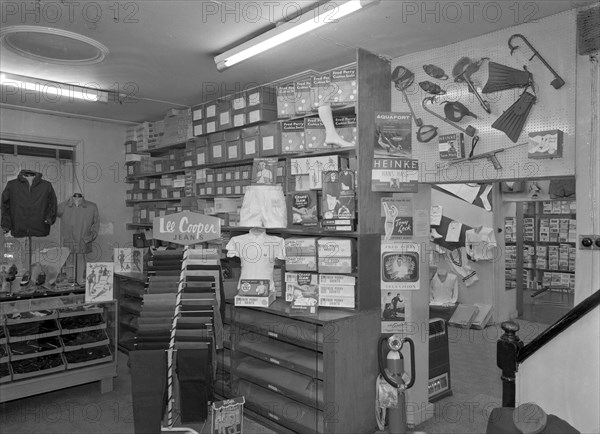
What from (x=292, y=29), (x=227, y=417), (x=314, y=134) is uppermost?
(x=292, y=29)

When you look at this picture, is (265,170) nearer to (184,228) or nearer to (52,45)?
(184,228)

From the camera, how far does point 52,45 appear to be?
398 centimetres

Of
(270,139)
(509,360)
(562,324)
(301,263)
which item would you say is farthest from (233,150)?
(562,324)

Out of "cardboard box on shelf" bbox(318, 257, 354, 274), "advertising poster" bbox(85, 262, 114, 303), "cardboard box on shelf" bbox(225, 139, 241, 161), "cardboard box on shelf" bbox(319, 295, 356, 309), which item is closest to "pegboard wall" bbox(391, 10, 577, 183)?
"cardboard box on shelf" bbox(318, 257, 354, 274)

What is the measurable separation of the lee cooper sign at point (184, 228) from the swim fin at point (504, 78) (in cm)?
235

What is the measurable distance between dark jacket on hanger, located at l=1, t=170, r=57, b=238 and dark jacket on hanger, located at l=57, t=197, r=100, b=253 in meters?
0.29

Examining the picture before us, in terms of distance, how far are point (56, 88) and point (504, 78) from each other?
14.6 feet

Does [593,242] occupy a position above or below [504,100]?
below

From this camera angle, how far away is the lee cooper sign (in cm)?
301

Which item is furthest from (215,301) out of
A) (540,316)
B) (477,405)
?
(540,316)

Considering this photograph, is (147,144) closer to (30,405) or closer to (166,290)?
(30,405)

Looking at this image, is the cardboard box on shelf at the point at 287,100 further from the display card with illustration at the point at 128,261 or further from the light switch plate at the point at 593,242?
the display card with illustration at the point at 128,261

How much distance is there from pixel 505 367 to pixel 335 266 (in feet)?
4.54

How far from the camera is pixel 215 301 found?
2.96 meters
